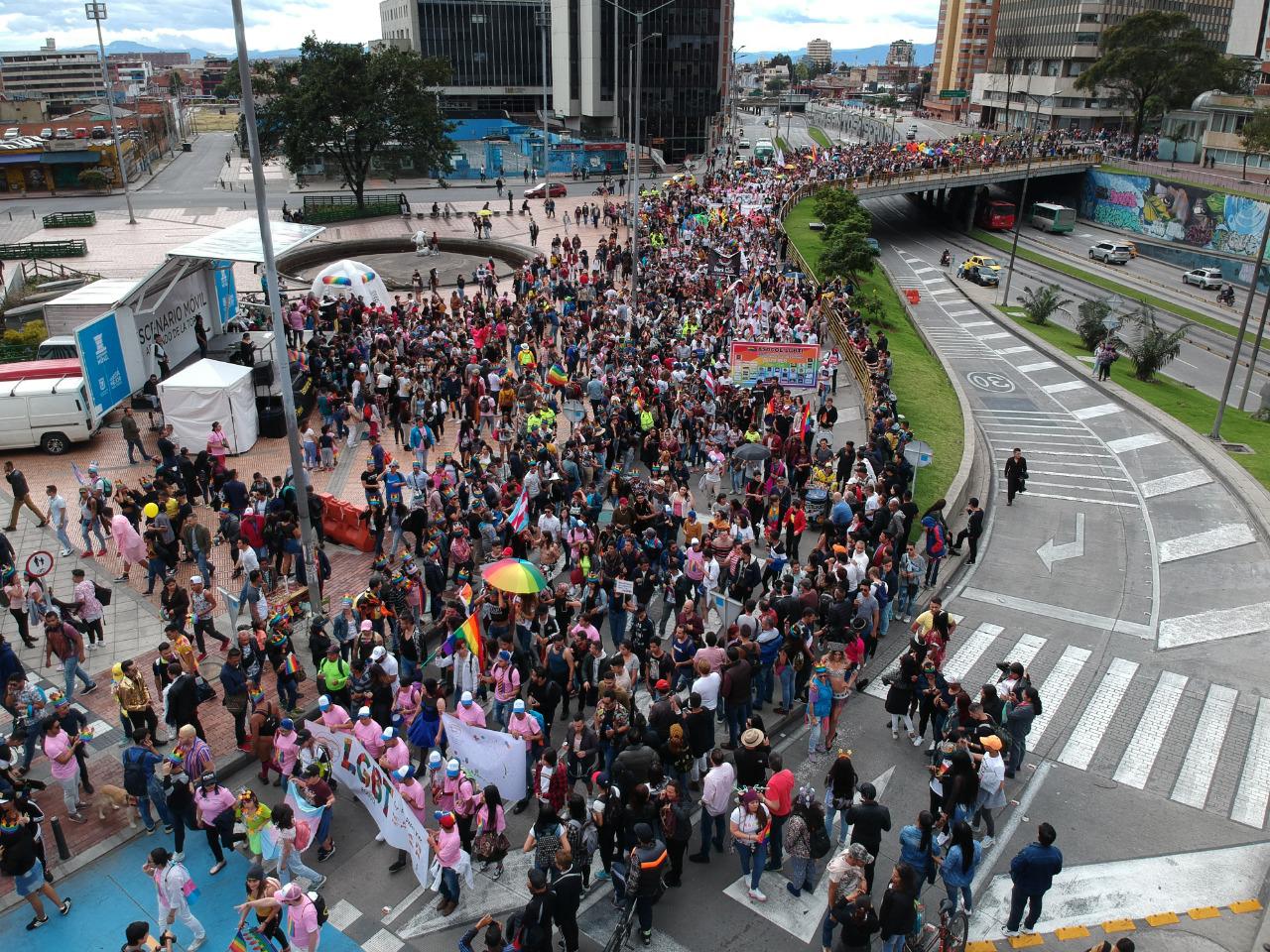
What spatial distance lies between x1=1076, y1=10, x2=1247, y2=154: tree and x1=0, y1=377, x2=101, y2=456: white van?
94.1m

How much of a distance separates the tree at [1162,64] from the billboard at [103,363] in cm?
9242

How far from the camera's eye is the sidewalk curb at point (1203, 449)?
74.3 feet

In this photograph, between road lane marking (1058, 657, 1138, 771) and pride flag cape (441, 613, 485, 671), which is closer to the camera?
pride flag cape (441, 613, 485, 671)

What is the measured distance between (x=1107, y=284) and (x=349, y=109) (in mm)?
49867

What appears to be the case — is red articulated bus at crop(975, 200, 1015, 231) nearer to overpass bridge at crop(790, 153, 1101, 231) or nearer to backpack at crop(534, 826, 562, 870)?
overpass bridge at crop(790, 153, 1101, 231)

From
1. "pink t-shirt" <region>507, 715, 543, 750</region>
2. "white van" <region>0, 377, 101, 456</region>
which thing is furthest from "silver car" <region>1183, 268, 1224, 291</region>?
"white van" <region>0, 377, 101, 456</region>

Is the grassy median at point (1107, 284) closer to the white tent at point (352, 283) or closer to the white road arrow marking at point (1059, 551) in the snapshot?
the white road arrow marking at point (1059, 551)

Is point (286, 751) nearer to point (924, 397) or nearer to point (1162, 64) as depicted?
point (924, 397)

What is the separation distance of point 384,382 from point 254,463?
13.2 ft

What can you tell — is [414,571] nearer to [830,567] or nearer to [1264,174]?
[830,567]

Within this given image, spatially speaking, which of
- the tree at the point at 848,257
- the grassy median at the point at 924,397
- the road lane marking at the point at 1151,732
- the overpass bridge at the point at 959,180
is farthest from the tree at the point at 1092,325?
the road lane marking at the point at 1151,732

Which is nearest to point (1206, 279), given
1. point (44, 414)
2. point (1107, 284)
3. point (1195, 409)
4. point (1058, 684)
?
point (1107, 284)

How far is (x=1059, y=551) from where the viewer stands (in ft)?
67.1

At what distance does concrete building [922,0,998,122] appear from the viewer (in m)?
170
